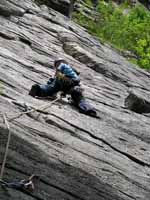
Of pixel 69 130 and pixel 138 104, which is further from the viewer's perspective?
pixel 138 104

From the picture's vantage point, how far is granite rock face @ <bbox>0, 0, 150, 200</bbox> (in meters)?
10.0

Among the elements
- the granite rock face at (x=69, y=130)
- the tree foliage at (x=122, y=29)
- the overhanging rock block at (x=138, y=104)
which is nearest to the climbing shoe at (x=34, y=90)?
the granite rock face at (x=69, y=130)

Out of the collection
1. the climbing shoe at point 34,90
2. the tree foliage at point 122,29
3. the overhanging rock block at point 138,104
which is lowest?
the tree foliage at point 122,29

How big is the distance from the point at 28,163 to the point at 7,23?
44.5 feet

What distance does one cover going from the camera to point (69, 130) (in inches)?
504

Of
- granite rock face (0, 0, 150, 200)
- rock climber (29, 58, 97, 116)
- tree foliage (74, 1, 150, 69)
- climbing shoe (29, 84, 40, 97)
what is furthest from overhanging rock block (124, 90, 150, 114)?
tree foliage (74, 1, 150, 69)

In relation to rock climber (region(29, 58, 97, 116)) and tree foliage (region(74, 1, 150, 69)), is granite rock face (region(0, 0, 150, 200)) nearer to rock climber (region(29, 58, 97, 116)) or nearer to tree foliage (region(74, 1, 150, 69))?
rock climber (region(29, 58, 97, 116))

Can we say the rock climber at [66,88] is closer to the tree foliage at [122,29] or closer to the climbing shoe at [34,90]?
the climbing shoe at [34,90]

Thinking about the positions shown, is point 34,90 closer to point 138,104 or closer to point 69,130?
point 69,130

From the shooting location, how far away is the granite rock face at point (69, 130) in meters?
10.0

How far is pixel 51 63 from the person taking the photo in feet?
66.7

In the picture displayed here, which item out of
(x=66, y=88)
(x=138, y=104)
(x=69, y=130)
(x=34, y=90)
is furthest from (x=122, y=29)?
(x=69, y=130)

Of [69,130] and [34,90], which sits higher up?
[69,130]

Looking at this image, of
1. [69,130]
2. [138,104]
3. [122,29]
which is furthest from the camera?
[122,29]
